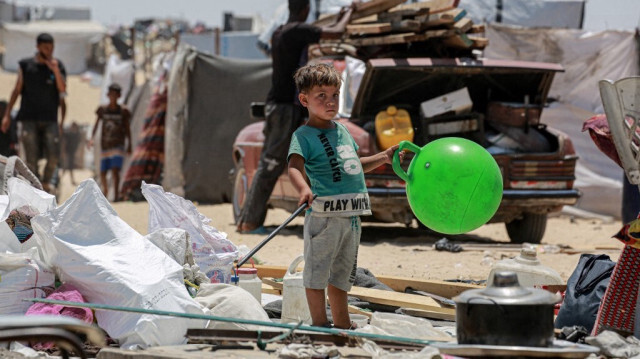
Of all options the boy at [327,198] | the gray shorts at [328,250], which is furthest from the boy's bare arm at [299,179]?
the gray shorts at [328,250]

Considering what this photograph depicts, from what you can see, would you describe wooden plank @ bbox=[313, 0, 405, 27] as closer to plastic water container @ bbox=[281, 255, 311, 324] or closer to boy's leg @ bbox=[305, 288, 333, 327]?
plastic water container @ bbox=[281, 255, 311, 324]

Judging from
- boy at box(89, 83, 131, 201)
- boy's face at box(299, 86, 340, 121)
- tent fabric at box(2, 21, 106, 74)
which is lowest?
tent fabric at box(2, 21, 106, 74)

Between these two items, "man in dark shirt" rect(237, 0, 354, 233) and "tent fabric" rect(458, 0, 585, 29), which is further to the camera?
"tent fabric" rect(458, 0, 585, 29)

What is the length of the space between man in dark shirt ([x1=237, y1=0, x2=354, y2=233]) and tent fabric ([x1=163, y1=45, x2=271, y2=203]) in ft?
16.3

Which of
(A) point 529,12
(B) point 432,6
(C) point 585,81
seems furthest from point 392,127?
(A) point 529,12

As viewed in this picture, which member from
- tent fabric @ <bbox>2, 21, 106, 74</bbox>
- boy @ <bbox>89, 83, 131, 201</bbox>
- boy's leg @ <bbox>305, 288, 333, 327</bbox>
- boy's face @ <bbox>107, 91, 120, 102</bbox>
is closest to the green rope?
boy's leg @ <bbox>305, 288, 333, 327</bbox>

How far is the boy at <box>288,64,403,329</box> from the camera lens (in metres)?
5.06

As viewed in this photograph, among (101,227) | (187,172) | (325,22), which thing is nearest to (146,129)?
(187,172)

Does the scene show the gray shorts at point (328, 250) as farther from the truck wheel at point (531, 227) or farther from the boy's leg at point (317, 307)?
the truck wheel at point (531, 227)

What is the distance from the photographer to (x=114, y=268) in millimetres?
5082

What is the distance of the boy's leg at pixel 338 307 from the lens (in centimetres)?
511

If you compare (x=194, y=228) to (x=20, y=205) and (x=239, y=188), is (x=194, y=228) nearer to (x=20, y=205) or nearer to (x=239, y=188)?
(x=20, y=205)

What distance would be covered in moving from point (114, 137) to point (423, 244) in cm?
717

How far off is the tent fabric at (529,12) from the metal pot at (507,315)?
12378 mm
